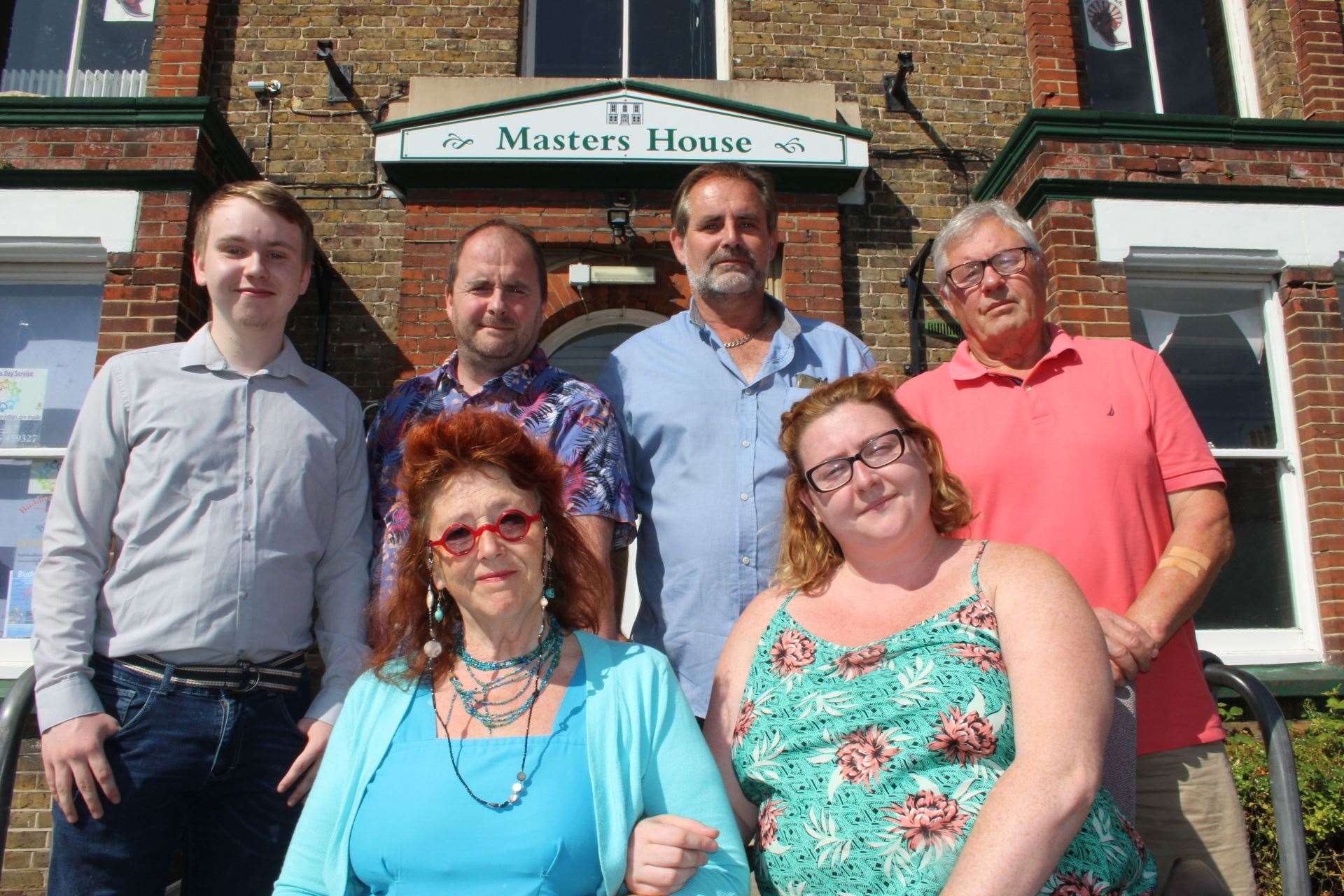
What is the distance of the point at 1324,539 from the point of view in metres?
4.72

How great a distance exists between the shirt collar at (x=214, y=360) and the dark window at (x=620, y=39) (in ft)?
13.8

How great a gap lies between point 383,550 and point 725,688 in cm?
99

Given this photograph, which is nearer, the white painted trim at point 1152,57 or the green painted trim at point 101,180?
the green painted trim at point 101,180

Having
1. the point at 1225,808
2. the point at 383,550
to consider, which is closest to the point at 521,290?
the point at 383,550

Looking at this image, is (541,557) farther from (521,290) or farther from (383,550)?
(521,290)

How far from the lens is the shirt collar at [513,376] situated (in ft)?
8.11

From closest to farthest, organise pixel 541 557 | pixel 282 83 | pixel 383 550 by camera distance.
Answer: pixel 541 557, pixel 383 550, pixel 282 83

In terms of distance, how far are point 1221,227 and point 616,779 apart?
4.77 metres

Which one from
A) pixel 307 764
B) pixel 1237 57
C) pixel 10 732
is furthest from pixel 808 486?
pixel 1237 57

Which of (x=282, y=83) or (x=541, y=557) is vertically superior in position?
(x=282, y=83)

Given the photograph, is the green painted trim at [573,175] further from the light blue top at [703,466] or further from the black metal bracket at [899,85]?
the light blue top at [703,466]

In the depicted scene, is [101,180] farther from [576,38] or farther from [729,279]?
[729,279]

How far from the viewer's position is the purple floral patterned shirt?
228 cm

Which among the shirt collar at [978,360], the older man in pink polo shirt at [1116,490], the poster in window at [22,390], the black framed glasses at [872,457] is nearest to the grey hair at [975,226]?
the older man in pink polo shirt at [1116,490]
